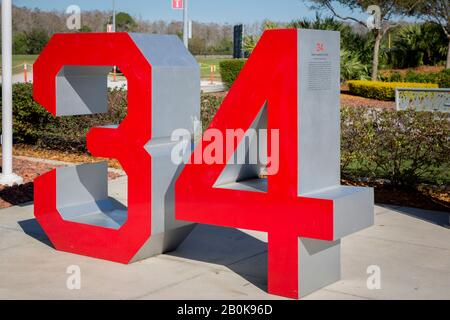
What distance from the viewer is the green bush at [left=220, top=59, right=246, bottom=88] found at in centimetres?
2953

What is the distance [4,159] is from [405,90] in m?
11.4

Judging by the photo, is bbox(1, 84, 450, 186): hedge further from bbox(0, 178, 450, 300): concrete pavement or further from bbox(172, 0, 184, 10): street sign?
bbox(172, 0, 184, 10): street sign

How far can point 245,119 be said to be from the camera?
21.4ft

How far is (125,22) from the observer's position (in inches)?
3078

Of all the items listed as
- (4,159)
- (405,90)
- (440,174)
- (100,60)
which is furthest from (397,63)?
(100,60)

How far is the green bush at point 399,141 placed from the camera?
10.4 m

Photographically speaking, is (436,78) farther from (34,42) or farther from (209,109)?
(34,42)

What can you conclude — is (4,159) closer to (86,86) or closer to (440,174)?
(86,86)

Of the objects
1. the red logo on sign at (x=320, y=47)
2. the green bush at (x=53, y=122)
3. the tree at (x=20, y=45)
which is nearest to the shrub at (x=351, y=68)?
the green bush at (x=53, y=122)

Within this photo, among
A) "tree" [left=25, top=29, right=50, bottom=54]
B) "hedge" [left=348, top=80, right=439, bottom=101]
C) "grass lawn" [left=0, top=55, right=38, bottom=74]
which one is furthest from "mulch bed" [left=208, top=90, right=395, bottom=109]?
"tree" [left=25, top=29, right=50, bottom=54]

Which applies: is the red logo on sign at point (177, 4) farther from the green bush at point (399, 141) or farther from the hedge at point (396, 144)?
the green bush at point (399, 141)

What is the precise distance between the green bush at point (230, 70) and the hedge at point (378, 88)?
4224 millimetres

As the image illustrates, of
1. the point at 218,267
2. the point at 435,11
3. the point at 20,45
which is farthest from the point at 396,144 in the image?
the point at 20,45

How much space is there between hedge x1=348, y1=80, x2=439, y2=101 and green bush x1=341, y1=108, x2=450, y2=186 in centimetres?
1625
